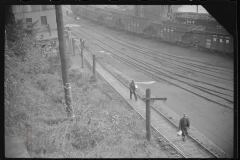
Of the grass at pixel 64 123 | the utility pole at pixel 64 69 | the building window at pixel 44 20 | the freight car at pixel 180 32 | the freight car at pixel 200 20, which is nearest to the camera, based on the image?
the grass at pixel 64 123

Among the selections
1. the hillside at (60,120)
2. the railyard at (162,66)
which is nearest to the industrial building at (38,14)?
the railyard at (162,66)

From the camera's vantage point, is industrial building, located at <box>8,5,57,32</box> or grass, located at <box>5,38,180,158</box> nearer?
grass, located at <box>5,38,180,158</box>

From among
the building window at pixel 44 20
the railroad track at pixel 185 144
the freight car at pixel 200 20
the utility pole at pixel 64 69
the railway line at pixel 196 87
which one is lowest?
the railroad track at pixel 185 144

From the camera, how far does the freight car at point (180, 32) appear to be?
80.8 ft

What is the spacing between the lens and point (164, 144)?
11586mm

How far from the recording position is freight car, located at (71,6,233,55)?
24.6 m

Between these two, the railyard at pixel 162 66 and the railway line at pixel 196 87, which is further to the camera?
the railway line at pixel 196 87

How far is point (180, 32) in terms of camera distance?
1153 inches

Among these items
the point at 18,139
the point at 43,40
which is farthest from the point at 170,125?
the point at 43,40

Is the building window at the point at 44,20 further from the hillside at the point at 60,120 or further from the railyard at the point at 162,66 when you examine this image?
the hillside at the point at 60,120

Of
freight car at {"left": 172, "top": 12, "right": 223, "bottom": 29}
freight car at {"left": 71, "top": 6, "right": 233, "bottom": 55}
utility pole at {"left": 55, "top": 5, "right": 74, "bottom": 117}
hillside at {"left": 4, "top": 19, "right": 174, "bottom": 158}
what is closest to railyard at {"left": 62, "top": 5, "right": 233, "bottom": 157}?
freight car at {"left": 71, "top": 6, "right": 233, "bottom": 55}

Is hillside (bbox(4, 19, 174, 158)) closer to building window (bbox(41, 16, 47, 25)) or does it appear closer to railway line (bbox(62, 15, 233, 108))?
railway line (bbox(62, 15, 233, 108))

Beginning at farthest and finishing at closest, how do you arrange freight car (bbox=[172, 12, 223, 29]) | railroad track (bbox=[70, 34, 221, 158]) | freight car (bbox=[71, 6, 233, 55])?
freight car (bbox=[172, 12, 223, 29]) → freight car (bbox=[71, 6, 233, 55]) → railroad track (bbox=[70, 34, 221, 158])
